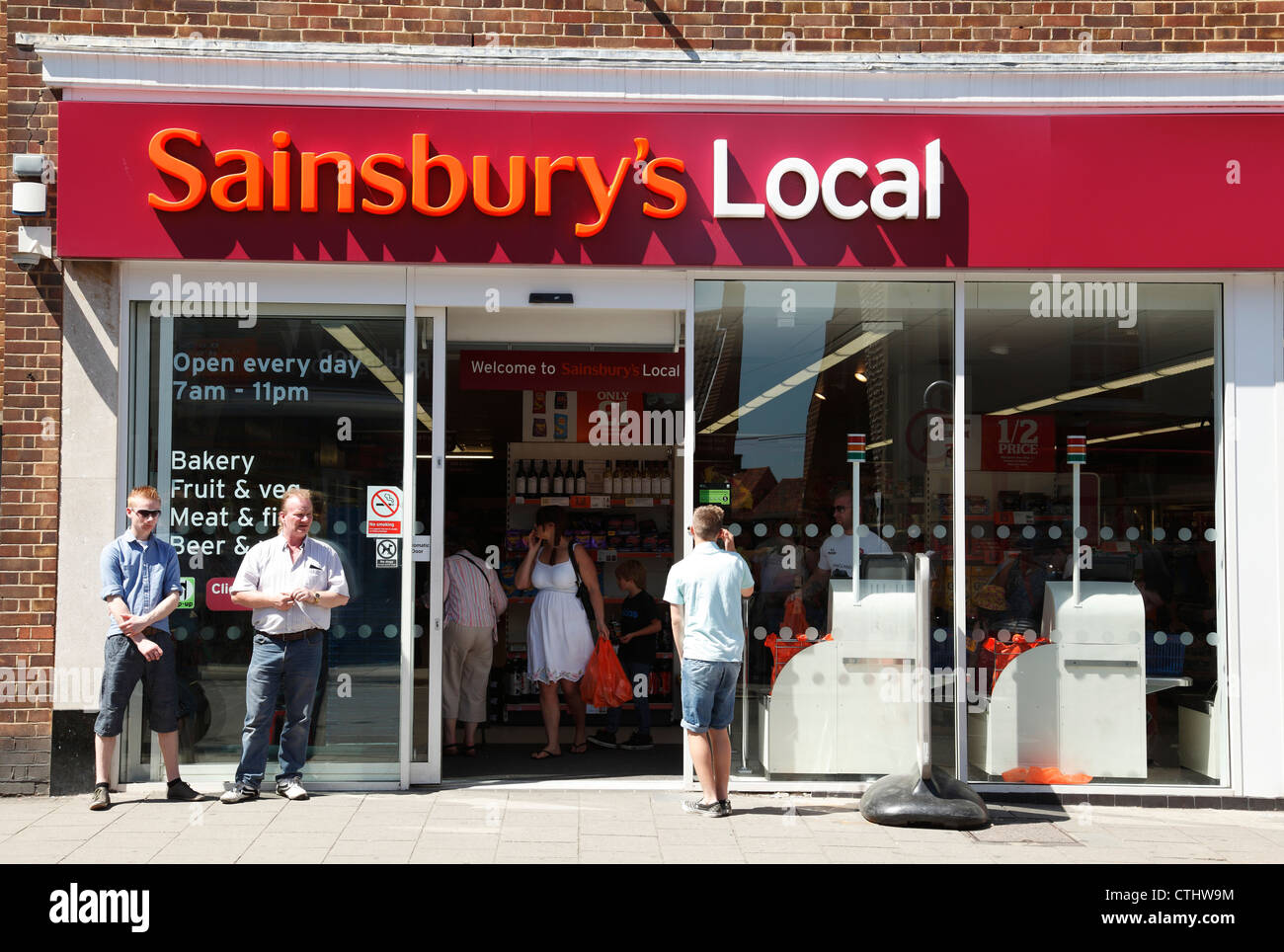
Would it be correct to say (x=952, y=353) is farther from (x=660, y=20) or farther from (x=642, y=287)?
(x=660, y=20)

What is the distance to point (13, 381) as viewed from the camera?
7.04 m

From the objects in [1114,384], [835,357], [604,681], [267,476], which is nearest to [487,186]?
[267,476]

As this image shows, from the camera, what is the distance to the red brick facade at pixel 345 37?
7.04m

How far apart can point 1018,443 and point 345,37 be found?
5.21 m

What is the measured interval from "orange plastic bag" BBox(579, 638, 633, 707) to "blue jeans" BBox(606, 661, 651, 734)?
69 millimetres

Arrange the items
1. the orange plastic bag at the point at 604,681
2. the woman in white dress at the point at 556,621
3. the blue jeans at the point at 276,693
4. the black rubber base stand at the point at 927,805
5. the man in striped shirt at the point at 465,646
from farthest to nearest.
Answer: the orange plastic bag at the point at 604,681, the woman in white dress at the point at 556,621, the man in striped shirt at the point at 465,646, the blue jeans at the point at 276,693, the black rubber base stand at the point at 927,805

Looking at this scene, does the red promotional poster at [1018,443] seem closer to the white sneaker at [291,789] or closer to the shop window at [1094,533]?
the shop window at [1094,533]

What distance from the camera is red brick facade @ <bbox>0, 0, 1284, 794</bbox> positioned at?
7035 millimetres

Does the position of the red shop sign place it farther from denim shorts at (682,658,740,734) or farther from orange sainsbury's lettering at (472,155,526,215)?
denim shorts at (682,658,740,734)

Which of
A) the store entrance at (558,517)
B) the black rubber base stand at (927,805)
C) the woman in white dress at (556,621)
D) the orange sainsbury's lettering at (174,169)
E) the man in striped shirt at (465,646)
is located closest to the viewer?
the black rubber base stand at (927,805)

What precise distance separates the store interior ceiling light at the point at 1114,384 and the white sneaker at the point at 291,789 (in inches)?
200

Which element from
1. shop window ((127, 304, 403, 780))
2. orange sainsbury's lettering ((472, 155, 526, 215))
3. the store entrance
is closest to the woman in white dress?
the store entrance

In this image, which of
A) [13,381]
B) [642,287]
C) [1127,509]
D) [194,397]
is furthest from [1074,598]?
[13,381]

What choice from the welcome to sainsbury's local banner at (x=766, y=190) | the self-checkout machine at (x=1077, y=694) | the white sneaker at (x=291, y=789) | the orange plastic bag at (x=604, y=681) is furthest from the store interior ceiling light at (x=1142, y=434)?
the white sneaker at (x=291, y=789)
